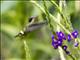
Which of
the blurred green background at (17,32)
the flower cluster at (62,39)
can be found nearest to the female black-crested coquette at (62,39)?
the flower cluster at (62,39)

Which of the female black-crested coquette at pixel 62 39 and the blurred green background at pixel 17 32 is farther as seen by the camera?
the blurred green background at pixel 17 32

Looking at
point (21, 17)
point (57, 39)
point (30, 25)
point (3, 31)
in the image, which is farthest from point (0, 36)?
point (57, 39)

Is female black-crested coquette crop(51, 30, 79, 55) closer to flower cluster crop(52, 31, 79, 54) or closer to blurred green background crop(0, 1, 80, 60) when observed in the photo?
flower cluster crop(52, 31, 79, 54)

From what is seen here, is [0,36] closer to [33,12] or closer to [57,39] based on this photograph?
[33,12]

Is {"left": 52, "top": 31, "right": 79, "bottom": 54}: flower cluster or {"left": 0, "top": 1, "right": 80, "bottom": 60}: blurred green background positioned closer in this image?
{"left": 52, "top": 31, "right": 79, "bottom": 54}: flower cluster

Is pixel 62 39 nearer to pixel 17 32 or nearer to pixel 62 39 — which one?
pixel 62 39

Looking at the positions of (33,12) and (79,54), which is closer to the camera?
(79,54)

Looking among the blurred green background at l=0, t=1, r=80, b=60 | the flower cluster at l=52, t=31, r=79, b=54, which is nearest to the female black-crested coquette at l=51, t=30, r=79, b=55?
the flower cluster at l=52, t=31, r=79, b=54

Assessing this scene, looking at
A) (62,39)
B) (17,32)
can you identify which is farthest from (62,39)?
(17,32)

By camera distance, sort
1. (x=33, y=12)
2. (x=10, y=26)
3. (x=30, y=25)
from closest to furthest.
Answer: (x=30, y=25) → (x=33, y=12) → (x=10, y=26)

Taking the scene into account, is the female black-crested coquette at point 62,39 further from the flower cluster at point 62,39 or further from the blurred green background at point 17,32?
the blurred green background at point 17,32

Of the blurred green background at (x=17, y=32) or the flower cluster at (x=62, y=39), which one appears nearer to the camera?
the flower cluster at (x=62, y=39)
